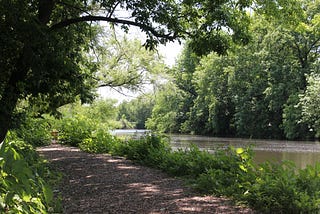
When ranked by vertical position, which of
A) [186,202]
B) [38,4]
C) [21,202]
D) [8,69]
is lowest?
[186,202]

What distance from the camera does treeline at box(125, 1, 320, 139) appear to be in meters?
35.9

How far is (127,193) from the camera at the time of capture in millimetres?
6188

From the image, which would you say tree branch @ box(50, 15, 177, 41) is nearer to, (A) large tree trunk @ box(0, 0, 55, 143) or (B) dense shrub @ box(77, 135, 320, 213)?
(A) large tree trunk @ box(0, 0, 55, 143)

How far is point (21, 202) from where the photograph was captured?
264 centimetres

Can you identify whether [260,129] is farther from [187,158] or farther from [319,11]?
[187,158]

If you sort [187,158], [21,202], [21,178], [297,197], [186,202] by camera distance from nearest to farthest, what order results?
[21,178]
[21,202]
[297,197]
[186,202]
[187,158]

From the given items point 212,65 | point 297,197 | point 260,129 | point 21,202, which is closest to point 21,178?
point 21,202

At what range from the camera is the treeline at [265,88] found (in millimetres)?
35875

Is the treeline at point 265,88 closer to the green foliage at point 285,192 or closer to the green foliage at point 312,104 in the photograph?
the green foliage at point 312,104

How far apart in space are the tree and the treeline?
22.1 metres

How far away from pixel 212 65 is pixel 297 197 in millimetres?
42672

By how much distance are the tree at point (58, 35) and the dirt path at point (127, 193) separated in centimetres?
169

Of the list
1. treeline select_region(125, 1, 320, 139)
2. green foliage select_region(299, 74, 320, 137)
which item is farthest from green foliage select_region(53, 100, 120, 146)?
green foliage select_region(299, 74, 320, 137)

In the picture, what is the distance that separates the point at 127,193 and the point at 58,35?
11.2 feet
